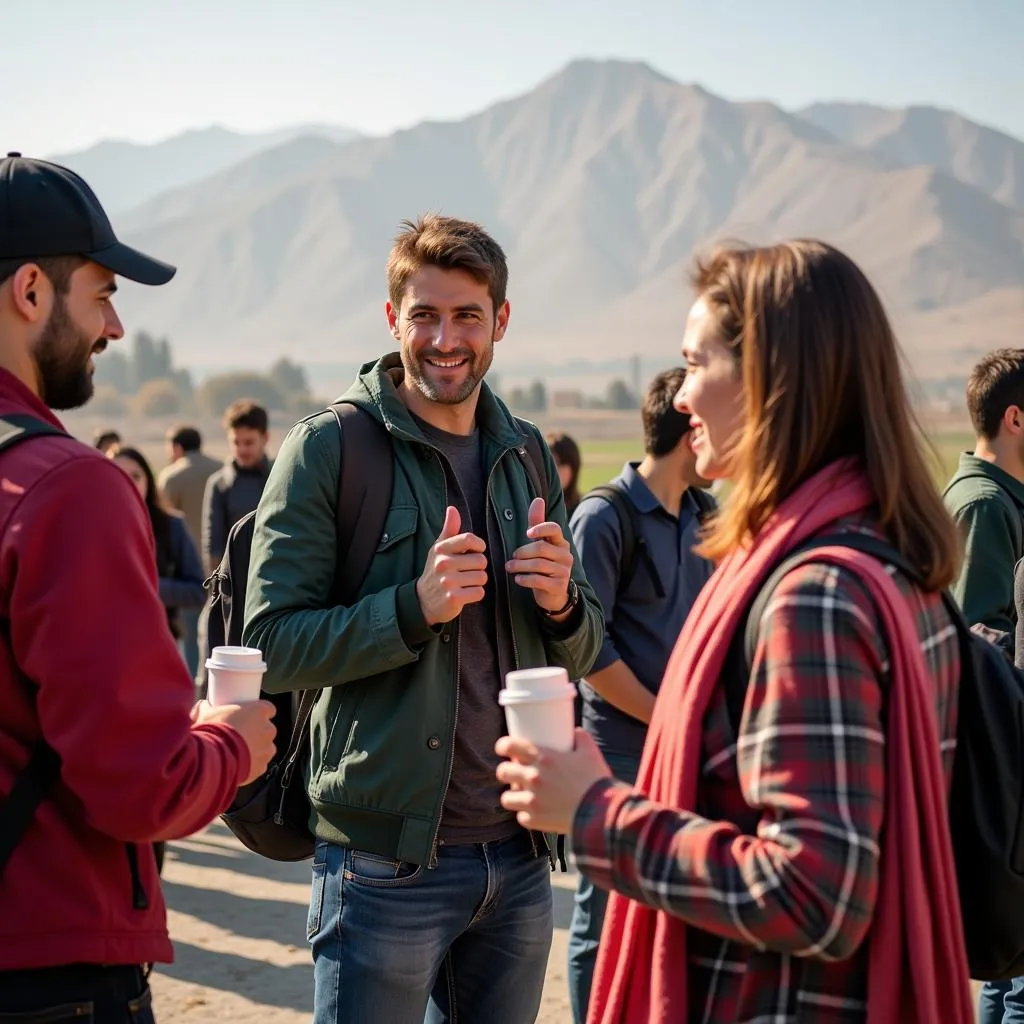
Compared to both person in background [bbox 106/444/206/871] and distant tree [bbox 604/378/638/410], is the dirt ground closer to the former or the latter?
person in background [bbox 106/444/206/871]

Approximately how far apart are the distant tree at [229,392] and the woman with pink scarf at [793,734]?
119 metres

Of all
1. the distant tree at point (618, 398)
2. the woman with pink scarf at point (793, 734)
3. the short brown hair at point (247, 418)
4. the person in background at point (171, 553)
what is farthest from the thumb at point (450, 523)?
the distant tree at point (618, 398)

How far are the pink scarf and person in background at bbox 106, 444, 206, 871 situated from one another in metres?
5.51

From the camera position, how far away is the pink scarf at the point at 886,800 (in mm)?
1777

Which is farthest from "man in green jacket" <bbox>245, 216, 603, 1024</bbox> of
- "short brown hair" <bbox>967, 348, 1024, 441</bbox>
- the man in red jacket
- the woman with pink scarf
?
"short brown hair" <bbox>967, 348, 1024, 441</bbox>

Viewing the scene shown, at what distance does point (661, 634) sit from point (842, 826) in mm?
2659

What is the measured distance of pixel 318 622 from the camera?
279 cm

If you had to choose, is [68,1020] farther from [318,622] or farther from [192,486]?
[192,486]

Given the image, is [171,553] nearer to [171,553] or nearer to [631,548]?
[171,553]

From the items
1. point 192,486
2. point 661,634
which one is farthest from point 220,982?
point 192,486

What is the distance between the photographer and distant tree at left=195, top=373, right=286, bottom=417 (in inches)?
4724

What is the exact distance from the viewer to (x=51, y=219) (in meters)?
2.14

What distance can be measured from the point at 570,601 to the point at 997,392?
7.67 ft

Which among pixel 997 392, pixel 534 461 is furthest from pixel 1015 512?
pixel 534 461
